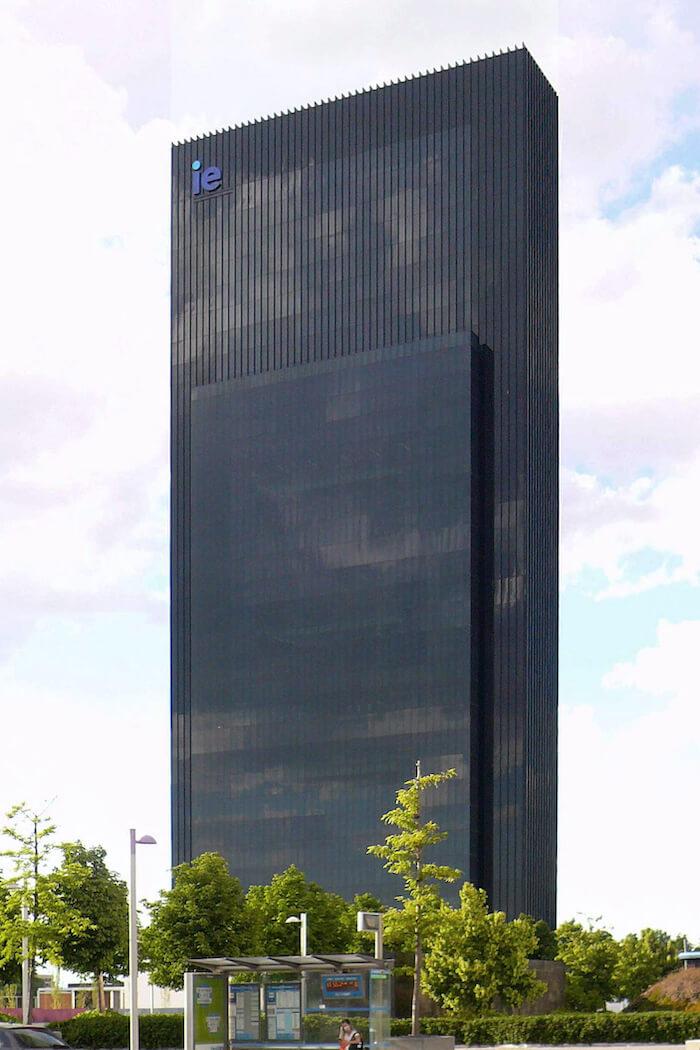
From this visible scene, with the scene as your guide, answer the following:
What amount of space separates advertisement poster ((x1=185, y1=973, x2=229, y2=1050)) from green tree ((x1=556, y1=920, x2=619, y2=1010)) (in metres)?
54.0

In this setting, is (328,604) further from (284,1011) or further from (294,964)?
(294,964)

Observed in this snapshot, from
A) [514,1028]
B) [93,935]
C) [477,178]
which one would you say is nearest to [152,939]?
[93,935]

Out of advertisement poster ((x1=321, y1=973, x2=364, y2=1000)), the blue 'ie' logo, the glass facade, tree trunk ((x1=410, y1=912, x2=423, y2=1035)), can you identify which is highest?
the blue 'ie' logo

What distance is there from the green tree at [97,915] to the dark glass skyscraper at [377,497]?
112 ft

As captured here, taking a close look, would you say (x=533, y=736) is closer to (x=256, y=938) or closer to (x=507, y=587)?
(x=507, y=587)

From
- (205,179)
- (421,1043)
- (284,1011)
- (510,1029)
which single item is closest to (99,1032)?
(510,1029)

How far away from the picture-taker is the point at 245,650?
404 feet

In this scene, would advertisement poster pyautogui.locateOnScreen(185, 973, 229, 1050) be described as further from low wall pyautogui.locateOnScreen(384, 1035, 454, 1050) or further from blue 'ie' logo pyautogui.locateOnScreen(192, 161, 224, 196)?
blue 'ie' logo pyautogui.locateOnScreen(192, 161, 224, 196)

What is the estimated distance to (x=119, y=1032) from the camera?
66.4 m

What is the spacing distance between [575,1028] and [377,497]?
199 feet

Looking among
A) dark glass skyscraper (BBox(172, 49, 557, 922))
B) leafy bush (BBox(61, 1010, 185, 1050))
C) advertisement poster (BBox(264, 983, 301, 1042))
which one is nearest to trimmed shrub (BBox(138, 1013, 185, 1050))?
leafy bush (BBox(61, 1010, 185, 1050))

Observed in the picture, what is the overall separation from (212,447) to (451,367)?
21278 mm

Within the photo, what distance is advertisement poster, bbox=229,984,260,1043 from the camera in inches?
1689

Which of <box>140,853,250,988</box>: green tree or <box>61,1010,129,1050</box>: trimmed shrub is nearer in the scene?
<box>61,1010,129,1050</box>: trimmed shrub
